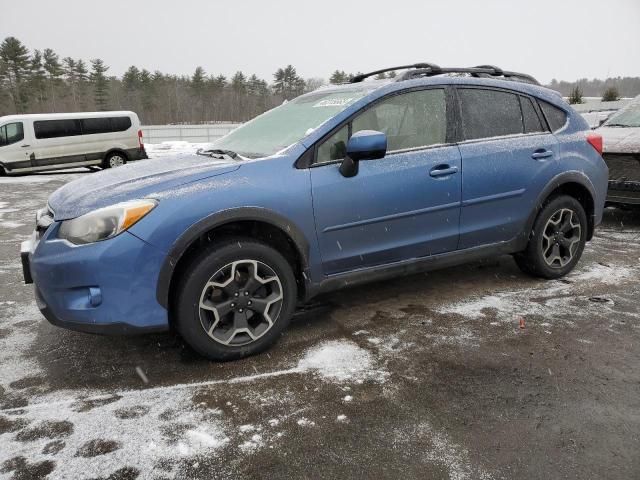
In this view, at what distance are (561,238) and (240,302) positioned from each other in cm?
285

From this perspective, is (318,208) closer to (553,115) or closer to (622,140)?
(553,115)

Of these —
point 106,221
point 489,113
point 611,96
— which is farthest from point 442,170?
point 611,96

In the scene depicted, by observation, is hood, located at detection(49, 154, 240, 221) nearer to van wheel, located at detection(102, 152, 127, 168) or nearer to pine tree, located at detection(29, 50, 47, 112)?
van wheel, located at detection(102, 152, 127, 168)

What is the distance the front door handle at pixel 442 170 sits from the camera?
347 centimetres

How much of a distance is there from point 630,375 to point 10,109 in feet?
187

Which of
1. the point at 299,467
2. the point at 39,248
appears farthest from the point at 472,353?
the point at 39,248

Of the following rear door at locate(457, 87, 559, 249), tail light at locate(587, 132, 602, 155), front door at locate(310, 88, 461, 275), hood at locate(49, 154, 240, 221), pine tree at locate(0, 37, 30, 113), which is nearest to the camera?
hood at locate(49, 154, 240, 221)

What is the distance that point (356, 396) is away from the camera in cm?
257

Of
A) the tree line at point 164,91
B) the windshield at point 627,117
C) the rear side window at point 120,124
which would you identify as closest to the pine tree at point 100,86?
the tree line at point 164,91

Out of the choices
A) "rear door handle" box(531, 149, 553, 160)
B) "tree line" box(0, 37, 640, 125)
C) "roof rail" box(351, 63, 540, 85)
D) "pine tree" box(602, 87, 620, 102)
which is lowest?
"rear door handle" box(531, 149, 553, 160)

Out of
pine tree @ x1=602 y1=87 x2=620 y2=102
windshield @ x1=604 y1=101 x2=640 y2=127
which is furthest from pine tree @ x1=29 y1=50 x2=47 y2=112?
windshield @ x1=604 y1=101 x2=640 y2=127

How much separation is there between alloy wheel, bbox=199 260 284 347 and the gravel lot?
0.18 m

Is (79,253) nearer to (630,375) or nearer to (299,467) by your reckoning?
(299,467)

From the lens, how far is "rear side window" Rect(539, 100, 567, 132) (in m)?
4.15
